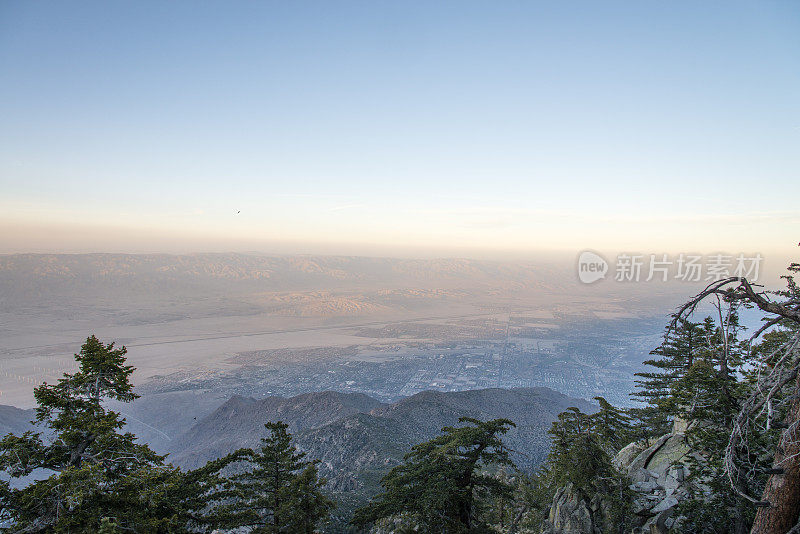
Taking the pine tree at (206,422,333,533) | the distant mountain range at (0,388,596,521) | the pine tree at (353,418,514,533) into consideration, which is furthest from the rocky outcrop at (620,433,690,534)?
the distant mountain range at (0,388,596,521)

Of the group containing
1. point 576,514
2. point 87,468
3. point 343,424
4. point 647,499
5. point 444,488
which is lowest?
point 343,424

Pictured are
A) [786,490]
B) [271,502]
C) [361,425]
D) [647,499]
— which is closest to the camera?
[786,490]

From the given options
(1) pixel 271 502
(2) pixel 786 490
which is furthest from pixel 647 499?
→ (1) pixel 271 502

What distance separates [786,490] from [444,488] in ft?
36.2

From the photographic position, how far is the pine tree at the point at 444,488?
46.9 feet

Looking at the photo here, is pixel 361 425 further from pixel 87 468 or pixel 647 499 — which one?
pixel 87 468

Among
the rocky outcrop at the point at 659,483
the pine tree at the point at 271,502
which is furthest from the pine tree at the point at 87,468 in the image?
the rocky outcrop at the point at 659,483

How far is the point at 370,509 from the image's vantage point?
15141 millimetres

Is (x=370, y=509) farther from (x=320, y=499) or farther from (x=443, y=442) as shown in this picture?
(x=443, y=442)

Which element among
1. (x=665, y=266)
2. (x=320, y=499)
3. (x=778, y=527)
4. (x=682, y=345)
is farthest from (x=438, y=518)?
(x=665, y=266)

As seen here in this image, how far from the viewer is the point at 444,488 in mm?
14453

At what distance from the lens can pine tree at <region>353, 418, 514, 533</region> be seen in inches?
563

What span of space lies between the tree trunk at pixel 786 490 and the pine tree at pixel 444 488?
9557 millimetres

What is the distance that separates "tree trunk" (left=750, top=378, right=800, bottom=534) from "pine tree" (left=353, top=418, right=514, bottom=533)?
9557mm
